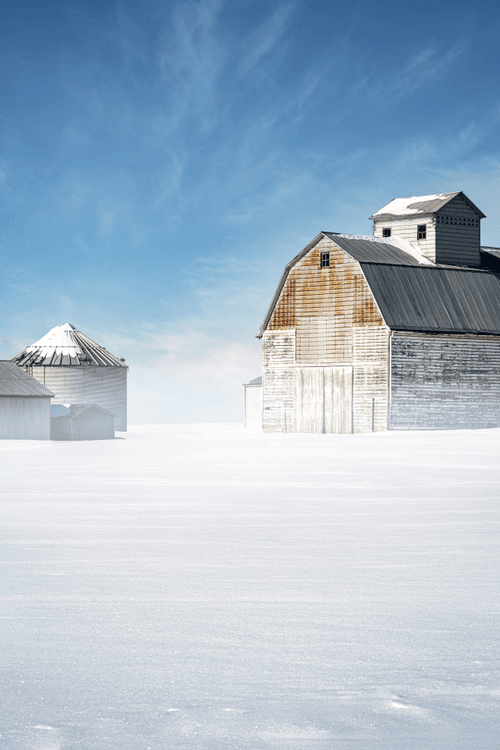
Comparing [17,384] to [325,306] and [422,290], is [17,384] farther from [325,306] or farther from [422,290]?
[422,290]

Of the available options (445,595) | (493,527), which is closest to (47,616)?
(445,595)

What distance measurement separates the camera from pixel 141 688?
478 centimetres

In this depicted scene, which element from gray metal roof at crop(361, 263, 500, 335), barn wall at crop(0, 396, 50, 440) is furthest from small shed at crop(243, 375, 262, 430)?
gray metal roof at crop(361, 263, 500, 335)

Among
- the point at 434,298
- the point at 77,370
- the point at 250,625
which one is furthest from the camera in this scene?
the point at 77,370

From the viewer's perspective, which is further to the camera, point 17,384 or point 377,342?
point 17,384

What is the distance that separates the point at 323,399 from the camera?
4272 cm

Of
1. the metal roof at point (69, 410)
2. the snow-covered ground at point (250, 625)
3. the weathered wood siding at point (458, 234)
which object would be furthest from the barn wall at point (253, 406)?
the snow-covered ground at point (250, 625)

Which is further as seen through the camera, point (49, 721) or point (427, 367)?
point (427, 367)

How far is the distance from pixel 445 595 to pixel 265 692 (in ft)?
9.23

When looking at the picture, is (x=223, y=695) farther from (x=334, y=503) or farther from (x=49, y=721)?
(x=334, y=503)

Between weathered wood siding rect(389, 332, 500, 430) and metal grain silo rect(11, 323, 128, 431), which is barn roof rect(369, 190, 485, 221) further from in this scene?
metal grain silo rect(11, 323, 128, 431)

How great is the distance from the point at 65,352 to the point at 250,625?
54.1m

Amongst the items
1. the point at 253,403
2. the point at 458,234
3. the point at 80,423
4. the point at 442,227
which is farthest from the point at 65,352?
the point at 458,234

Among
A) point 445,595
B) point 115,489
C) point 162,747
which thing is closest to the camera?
point 162,747
